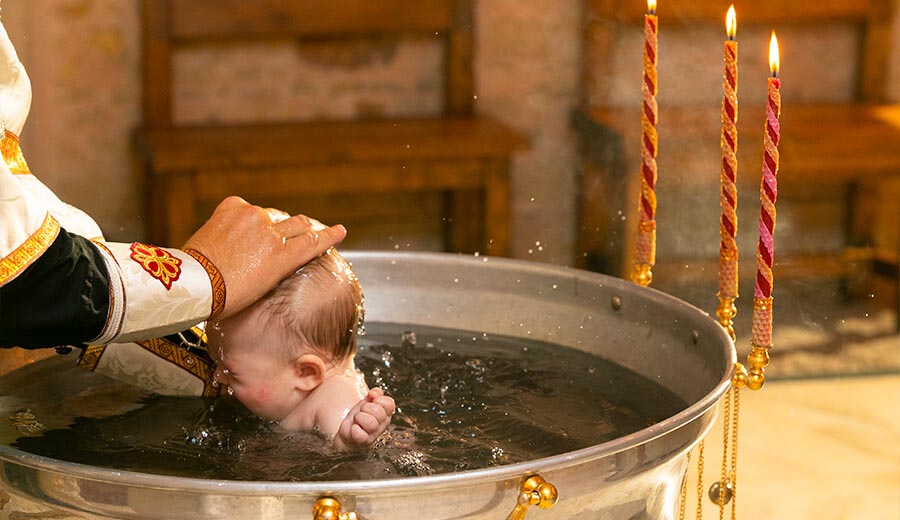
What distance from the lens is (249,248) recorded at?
1203mm

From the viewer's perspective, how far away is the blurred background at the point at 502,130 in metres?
3.54

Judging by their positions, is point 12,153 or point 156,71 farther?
point 156,71

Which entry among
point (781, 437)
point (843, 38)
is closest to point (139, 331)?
point (781, 437)

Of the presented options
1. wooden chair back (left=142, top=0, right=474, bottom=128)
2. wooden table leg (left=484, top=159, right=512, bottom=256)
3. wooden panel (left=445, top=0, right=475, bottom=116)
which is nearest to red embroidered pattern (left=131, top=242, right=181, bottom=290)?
wooden table leg (left=484, top=159, right=512, bottom=256)

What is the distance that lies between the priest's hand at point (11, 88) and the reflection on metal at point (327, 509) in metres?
0.50

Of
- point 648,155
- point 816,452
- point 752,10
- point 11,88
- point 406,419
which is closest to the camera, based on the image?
point 11,88

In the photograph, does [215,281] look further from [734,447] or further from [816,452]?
[816,452]

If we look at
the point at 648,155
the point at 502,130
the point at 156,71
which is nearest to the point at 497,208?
the point at 502,130

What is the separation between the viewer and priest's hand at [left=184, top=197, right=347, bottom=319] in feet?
3.88

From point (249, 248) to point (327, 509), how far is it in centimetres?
34

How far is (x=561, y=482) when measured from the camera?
1021 mm

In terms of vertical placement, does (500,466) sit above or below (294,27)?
below

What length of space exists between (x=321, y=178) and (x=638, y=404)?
2.20 meters

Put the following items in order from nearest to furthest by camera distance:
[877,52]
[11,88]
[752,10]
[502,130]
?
[11,88]
[502,130]
[752,10]
[877,52]
